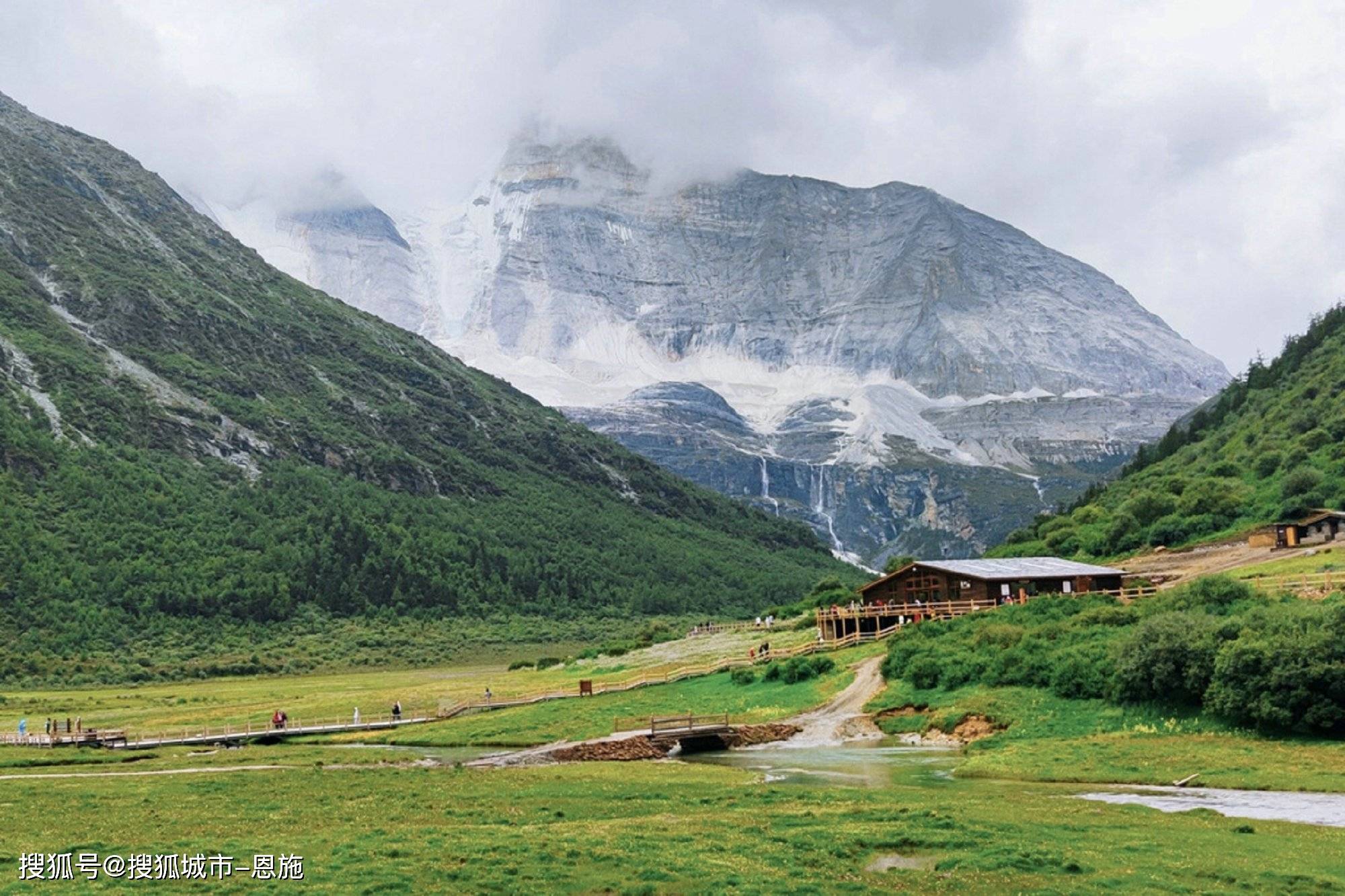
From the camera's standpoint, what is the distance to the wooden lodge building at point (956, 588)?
91.3m

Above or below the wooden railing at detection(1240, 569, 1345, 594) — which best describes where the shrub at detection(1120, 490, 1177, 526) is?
above

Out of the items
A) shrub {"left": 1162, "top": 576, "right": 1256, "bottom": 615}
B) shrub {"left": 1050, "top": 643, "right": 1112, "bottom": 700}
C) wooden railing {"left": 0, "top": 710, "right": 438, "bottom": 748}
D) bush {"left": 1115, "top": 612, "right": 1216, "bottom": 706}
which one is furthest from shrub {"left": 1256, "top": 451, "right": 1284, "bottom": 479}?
wooden railing {"left": 0, "top": 710, "right": 438, "bottom": 748}

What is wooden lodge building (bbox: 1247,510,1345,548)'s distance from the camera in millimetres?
92812

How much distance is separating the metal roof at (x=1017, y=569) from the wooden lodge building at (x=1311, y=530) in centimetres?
1086

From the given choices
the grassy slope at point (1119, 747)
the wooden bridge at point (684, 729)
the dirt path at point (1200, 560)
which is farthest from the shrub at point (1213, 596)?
the wooden bridge at point (684, 729)

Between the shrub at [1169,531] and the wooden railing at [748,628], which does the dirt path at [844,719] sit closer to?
the shrub at [1169,531]

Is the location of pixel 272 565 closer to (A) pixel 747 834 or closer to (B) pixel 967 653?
(B) pixel 967 653

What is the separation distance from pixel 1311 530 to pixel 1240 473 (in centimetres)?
3429

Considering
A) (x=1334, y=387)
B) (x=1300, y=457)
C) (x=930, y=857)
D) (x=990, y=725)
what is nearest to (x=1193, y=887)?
(x=930, y=857)

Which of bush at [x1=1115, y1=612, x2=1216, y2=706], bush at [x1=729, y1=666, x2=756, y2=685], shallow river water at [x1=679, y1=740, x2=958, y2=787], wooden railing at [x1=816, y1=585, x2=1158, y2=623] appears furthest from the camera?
wooden railing at [x1=816, y1=585, x2=1158, y2=623]

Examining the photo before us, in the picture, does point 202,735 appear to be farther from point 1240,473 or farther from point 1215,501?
point 1240,473

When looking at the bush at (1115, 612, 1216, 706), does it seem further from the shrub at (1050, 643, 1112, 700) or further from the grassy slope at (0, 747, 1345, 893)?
the grassy slope at (0, 747, 1345, 893)

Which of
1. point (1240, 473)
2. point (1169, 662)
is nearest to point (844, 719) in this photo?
point (1169, 662)

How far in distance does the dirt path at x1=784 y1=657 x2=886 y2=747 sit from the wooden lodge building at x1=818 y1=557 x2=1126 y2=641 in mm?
15779
